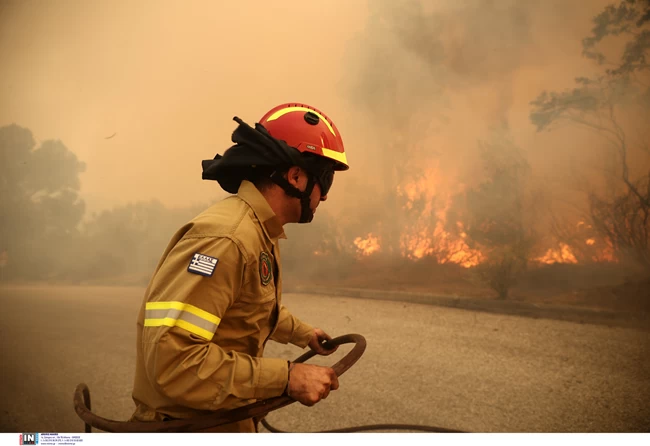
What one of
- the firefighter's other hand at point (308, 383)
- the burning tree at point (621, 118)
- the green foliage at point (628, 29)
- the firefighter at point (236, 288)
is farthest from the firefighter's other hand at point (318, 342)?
the green foliage at point (628, 29)

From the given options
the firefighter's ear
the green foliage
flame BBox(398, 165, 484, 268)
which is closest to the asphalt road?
flame BBox(398, 165, 484, 268)

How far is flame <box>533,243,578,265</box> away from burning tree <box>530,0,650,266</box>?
390mm

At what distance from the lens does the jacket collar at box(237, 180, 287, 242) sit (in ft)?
4.70

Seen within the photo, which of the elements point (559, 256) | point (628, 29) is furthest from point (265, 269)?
point (628, 29)

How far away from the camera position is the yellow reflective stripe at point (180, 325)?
1.12 meters

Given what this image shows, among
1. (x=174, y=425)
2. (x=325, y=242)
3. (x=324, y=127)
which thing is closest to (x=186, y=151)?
(x=325, y=242)

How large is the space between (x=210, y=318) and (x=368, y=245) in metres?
4.36

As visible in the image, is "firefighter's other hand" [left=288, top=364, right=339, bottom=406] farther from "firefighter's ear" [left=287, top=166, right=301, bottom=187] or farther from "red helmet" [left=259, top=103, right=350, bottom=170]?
"red helmet" [left=259, top=103, right=350, bottom=170]

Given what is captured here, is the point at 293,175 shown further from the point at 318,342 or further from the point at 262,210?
the point at 318,342

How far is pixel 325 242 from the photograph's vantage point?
546cm

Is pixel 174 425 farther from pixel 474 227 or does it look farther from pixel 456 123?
pixel 456 123

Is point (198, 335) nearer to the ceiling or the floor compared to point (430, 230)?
nearer to the floor

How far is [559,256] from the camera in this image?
15.6ft
